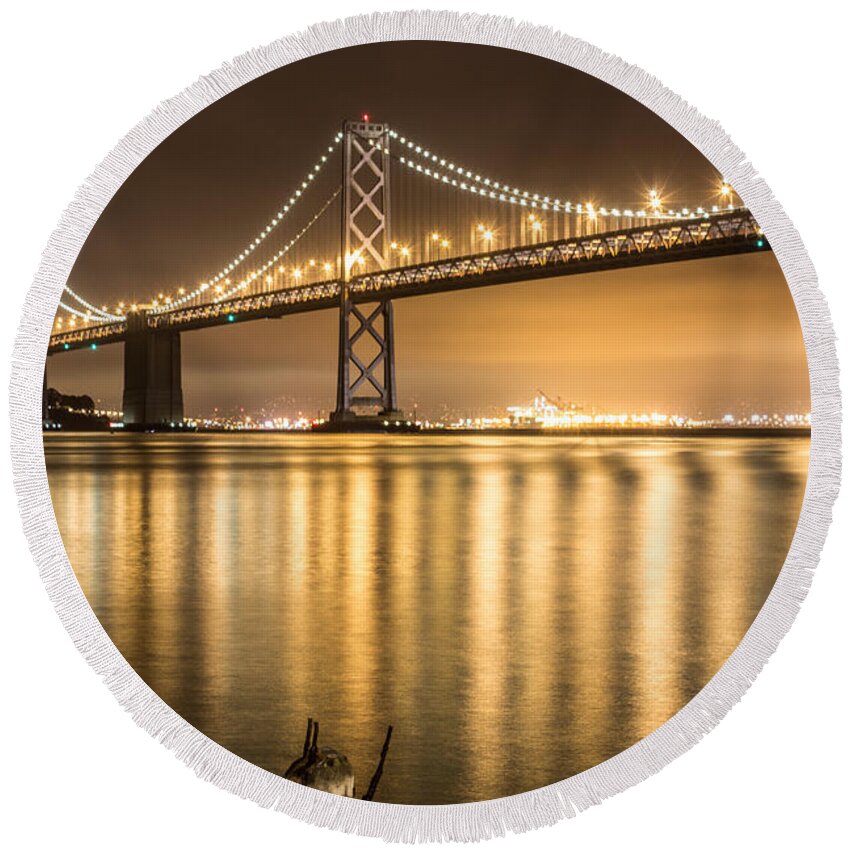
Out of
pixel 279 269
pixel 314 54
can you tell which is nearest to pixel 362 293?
pixel 279 269

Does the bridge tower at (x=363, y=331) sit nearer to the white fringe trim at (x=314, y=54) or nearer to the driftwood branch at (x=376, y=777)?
the white fringe trim at (x=314, y=54)

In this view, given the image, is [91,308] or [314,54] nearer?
[314,54]

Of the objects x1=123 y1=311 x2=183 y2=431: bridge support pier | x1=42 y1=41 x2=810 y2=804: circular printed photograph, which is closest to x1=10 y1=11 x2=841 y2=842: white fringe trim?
x1=42 y1=41 x2=810 y2=804: circular printed photograph

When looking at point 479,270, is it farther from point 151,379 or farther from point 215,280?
point 215,280

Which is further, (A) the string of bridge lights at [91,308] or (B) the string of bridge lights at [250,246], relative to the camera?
(B) the string of bridge lights at [250,246]

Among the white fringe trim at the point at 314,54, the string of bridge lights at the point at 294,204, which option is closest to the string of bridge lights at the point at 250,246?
the string of bridge lights at the point at 294,204

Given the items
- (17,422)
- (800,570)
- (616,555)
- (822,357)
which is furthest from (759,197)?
(616,555)
